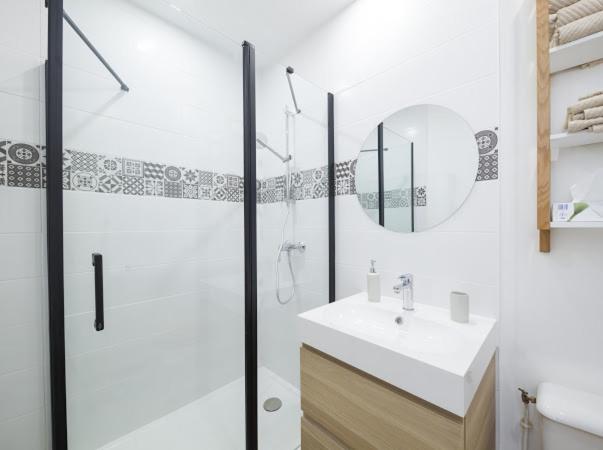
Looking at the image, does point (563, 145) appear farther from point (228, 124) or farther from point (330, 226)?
point (228, 124)

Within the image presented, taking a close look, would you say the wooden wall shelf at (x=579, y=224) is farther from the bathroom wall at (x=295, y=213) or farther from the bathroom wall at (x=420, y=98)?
→ the bathroom wall at (x=295, y=213)

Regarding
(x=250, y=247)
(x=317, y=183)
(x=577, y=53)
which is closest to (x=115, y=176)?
(x=250, y=247)

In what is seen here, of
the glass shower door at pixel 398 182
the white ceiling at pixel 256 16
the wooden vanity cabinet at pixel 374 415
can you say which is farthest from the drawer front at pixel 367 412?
the white ceiling at pixel 256 16

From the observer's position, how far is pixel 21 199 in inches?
45.2

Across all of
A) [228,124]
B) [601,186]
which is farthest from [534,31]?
[228,124]

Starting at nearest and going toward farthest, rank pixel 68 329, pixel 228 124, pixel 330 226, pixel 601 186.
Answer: pixel 601 186 → pixel 68 329 → pixel 228 124 → pixel 330 226

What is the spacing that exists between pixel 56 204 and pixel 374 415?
1.34 meters

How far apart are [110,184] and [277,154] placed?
88 cm

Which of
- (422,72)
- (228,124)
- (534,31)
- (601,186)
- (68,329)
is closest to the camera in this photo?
(601,186)

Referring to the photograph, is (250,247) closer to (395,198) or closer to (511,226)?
(395,198)

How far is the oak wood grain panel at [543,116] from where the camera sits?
0.87 metres

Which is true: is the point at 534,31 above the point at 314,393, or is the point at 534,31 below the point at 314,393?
above

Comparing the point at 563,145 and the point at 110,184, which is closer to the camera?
the point at 563,145

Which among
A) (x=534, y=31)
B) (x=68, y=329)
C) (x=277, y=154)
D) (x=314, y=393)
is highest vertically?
(x=534, y=31)
